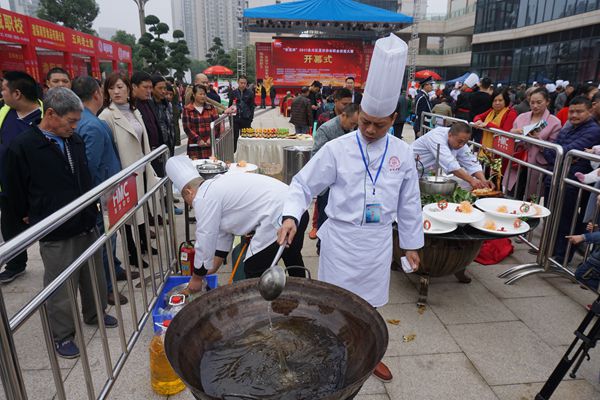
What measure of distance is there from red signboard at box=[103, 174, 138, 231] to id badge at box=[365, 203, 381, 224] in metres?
1.46

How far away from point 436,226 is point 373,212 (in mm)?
1147

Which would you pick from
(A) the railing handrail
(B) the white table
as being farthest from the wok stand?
(B) the white table

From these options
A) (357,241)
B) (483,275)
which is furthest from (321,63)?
(357,241)

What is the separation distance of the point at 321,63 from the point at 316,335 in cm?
2251

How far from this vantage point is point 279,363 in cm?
164

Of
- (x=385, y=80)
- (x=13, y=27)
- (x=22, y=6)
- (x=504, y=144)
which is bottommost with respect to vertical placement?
(x=504, y=144)

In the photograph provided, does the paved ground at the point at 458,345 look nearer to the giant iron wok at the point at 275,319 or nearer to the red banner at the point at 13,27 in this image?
the giant iron wok at the point at 275,319

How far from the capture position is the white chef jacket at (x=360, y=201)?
2.29 metres

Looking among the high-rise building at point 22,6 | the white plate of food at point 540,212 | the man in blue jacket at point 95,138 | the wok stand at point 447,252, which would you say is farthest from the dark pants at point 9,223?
the high-rise building at point 22,6

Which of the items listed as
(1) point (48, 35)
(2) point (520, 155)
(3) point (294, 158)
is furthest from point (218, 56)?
(2) point (520, 155)

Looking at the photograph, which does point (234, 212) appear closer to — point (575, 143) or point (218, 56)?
point (575, 143)

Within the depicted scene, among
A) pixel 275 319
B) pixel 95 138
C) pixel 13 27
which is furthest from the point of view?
pixel 13 27

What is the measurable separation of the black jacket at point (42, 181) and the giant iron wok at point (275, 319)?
1396 millimetres

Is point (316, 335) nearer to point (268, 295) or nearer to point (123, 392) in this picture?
point (268, 295)
